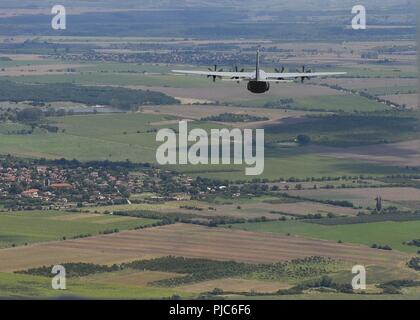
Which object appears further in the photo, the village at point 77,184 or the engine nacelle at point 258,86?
the village at point 77,184

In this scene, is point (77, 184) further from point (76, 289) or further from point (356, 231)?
point (76, 289)

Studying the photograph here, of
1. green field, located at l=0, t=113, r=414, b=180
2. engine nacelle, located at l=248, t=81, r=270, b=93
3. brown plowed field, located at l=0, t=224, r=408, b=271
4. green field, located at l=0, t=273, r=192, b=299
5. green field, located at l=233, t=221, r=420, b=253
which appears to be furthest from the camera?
green field, located at l=0, t=113, r=414, b=180

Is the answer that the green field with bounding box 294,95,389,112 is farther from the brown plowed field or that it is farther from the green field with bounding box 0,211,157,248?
the brown plowed field

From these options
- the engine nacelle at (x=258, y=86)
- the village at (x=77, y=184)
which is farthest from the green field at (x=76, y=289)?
the village at (x=77, y=184)

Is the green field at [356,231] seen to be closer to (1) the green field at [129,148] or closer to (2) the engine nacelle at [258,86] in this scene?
(1) the green field at [129,148]

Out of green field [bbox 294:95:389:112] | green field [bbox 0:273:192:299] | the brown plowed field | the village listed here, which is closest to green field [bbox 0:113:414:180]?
the village

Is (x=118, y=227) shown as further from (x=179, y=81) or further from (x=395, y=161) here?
(x=179, y=81)

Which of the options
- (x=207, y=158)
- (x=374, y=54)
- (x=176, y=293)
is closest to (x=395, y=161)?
(x=207, y=158)
